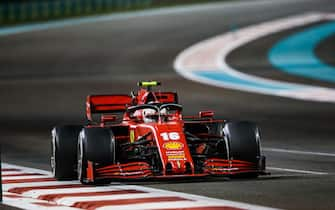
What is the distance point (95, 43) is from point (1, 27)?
13.8 metres

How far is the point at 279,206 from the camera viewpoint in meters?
11.0

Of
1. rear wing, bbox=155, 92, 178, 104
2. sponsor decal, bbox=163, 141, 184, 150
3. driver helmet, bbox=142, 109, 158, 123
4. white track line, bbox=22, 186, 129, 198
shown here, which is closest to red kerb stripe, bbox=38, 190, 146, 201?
white track line, bbox=22, 186, 129, 198

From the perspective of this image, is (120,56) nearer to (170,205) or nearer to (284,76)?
(284,76)

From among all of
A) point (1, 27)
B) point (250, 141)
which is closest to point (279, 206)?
point (250, 141)

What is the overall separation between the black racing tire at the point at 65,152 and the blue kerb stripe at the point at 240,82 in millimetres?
18265

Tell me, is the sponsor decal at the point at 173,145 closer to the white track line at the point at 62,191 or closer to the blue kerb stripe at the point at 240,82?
the white track line at the point at 62,191

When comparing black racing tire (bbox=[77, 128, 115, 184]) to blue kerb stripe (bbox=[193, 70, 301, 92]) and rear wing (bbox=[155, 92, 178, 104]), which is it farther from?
blue kerb stripe (bbox=[193, 70, 301, 92])

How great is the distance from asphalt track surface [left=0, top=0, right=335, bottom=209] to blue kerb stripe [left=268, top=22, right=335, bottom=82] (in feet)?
1.71

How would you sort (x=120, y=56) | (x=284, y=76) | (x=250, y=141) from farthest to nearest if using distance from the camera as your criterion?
1. (x=120, y=56)
2. (x=284, y=76)
3. (x=250, y=141)

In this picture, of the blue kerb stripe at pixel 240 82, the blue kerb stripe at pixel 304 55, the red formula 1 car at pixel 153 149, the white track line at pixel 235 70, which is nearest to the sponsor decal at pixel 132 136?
the red formula 1 car at pixel 153 149

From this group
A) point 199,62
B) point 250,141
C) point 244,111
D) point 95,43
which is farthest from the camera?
point 95,43

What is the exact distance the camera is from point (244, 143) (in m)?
13.8

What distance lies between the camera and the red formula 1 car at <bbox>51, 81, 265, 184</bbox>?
1320 cm

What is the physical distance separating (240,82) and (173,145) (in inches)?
866
